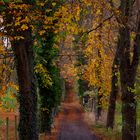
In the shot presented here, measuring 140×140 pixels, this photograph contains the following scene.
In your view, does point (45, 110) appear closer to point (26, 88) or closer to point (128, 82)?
point (128, 82)

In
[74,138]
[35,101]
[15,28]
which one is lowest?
[74,138]

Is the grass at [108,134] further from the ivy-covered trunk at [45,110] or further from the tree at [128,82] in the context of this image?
the tree at [128,82]

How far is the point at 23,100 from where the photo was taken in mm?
15047

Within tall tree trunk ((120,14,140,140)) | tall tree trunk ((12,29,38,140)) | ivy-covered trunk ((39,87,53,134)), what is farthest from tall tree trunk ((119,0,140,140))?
ivy-covered trunk ((39,87,53,134))

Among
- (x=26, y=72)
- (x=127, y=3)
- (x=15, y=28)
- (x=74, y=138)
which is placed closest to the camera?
(x=15, y=28)

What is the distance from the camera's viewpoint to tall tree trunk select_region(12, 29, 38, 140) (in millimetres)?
14742

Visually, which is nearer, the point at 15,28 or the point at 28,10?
the point at 28,10

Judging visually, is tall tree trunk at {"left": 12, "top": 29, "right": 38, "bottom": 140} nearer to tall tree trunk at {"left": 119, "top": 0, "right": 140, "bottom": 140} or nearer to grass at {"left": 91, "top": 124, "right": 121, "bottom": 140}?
tall tree trunk at {"left": 119, "top": 0, "right": 140, "bottom": 140}

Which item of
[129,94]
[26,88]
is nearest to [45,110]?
[129,94]

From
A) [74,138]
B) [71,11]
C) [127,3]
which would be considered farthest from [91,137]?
[71,11]

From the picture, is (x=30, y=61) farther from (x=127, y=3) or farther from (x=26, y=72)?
(x=127, y=3)

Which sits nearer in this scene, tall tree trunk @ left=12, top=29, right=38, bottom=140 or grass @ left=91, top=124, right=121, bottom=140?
tall tree trunk @ left=12, top=29, right=38, bottom=140

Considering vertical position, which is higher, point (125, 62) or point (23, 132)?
point (125, 62)

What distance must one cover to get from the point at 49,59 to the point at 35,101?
14.2 m
